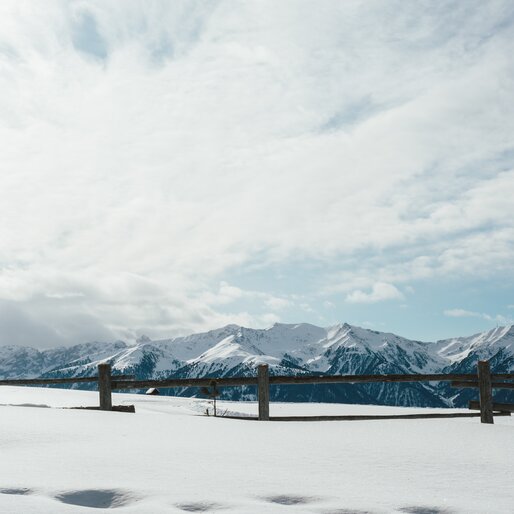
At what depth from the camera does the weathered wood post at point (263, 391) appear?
14.6 meters

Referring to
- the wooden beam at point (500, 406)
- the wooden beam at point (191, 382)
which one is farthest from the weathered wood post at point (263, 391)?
the wooden beam at point (500, 406)

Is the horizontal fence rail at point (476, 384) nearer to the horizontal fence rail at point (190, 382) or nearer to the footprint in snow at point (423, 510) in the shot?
the horizontal fence rail at point (190, 382)

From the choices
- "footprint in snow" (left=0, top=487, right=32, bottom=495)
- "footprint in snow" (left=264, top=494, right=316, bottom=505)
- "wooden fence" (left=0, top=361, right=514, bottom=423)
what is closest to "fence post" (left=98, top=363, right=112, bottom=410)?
"wooden fence" (left=0, top=361, right=514, bottom=423)

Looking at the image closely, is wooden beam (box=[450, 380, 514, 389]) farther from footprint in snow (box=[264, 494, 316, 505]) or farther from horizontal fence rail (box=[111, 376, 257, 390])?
footprint in snow (box=[264, 494, 316, 505])

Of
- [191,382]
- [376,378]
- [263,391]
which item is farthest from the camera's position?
[191,382]

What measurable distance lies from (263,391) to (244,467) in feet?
23.9

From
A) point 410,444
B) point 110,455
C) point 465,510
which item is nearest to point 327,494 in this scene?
point 465,510

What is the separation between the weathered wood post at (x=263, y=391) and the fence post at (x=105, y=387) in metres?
3.75

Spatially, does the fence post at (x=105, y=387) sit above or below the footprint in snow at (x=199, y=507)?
above

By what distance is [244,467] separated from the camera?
7535mm

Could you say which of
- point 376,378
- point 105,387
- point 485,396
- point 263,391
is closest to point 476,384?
point 485,396

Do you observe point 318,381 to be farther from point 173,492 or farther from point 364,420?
point 173,492

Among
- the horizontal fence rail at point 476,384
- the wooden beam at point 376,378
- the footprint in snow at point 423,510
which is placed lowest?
the footprint in snow at point 423,510

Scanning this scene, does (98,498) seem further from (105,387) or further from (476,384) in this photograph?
(476,384)
